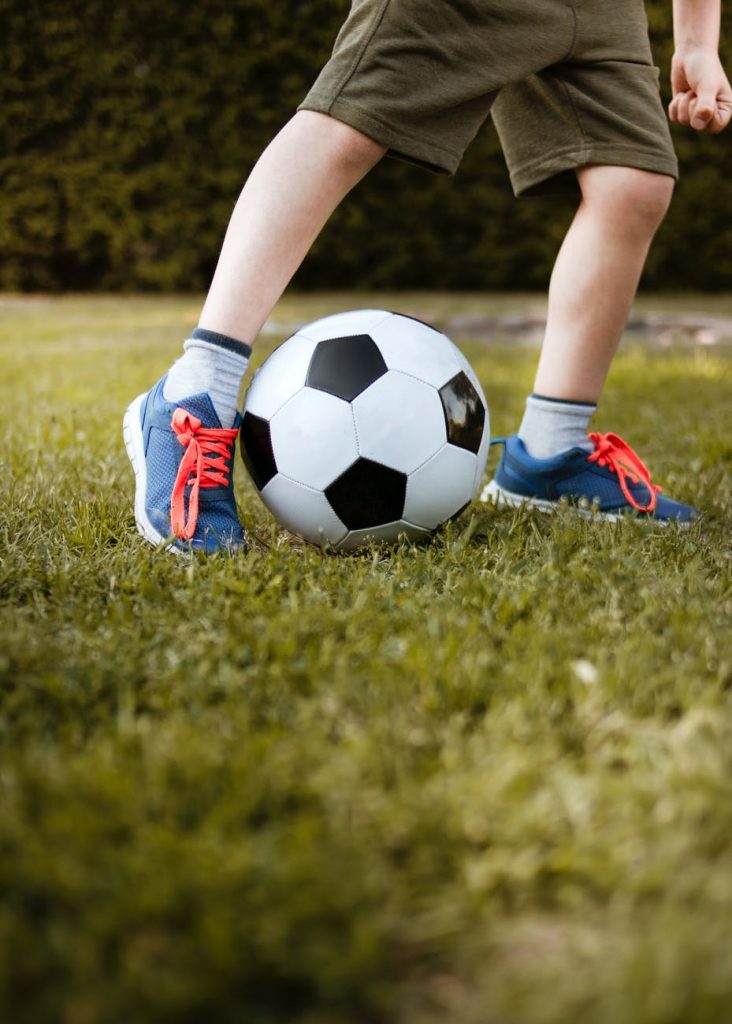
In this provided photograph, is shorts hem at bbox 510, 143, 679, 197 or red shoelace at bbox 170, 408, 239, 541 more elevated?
shorts hem at bbox 510, 143, 679, 197

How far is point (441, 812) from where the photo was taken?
970mm

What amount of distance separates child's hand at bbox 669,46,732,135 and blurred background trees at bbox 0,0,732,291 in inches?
256

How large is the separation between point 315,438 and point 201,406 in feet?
0.75

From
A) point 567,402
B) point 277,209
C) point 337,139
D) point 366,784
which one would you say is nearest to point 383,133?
point 337,139

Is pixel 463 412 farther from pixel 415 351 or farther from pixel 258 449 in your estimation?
pixel 258 449

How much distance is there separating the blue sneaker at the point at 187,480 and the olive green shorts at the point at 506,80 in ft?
2.06

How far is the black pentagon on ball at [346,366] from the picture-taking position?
1.80 meters

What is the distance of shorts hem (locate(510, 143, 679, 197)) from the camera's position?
2.12m

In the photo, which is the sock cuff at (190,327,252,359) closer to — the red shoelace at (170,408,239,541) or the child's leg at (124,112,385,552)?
the child's leg at (124,112,385,552)

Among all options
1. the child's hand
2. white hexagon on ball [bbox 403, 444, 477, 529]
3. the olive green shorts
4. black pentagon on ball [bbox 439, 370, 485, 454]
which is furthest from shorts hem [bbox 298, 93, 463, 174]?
the child's hand

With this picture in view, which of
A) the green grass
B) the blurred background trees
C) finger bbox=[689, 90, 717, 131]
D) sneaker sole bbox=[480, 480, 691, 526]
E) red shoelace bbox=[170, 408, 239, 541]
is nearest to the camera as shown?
the green grass

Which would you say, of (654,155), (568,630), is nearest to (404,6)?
(654,155)

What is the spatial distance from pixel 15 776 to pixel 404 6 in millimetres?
1525

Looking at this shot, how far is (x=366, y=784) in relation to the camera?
1028 mm
